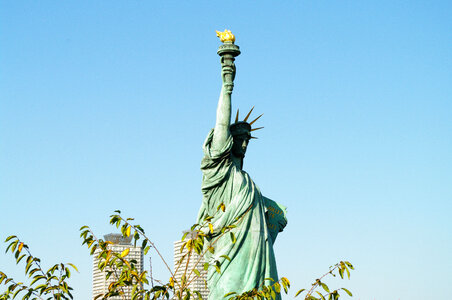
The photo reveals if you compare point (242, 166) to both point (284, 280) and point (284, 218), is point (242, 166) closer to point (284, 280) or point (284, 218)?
point (284, 218)

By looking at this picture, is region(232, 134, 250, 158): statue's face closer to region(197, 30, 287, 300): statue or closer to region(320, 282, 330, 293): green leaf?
region(197, 30, 287, 300): statue

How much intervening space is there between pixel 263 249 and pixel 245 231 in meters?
0.46

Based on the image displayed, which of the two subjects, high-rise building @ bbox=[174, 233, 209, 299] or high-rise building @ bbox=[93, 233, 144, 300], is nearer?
high-rise building @ bbox=[174, 233, 209, 299]

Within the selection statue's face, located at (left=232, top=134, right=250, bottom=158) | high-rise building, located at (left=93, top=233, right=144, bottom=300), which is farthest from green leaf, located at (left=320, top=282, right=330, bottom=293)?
statue's face, located at (left=232, top=134, right=250, bottom=158)

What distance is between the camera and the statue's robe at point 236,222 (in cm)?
1177

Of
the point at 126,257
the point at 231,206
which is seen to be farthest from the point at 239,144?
the point at 126,257

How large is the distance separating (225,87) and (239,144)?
1.15 meters

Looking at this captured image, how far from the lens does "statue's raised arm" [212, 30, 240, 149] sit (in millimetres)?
12133

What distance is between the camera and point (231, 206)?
12.1m

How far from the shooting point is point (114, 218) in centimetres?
739

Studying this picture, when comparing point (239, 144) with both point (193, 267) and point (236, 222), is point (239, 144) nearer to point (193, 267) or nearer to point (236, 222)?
point (236, 222)

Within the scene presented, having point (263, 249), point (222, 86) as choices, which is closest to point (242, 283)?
point (263, 249)

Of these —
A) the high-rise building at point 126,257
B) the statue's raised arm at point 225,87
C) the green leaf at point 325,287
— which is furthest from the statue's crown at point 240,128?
the green leaf at point 325,287

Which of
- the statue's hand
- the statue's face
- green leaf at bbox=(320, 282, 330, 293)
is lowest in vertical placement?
green leaf at bbox=(320, 282, 330, 293)
